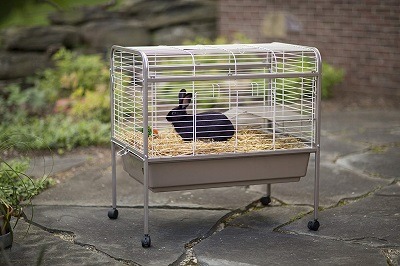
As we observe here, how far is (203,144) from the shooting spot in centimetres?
343

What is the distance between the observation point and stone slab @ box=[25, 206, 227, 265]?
3143 millimetres

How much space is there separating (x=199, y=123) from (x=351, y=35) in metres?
5.31

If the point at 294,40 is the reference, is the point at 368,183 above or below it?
below

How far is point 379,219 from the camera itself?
3.68 m

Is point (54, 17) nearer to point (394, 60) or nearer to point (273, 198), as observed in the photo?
point (394, 60)

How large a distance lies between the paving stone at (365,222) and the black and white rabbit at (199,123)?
2.29ft

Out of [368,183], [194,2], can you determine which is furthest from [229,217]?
[194,2]

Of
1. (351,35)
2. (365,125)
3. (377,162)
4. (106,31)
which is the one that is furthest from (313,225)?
(106,31)

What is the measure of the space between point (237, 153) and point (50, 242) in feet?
3.77

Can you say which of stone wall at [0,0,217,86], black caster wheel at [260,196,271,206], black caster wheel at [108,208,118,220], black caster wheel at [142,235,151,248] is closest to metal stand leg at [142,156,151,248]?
black caster wheel at [142,235,151,248]

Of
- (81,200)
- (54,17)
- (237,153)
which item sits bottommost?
(81,200)

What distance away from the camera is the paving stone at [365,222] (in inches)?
131

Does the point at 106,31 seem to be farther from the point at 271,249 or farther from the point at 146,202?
the point at 271,249

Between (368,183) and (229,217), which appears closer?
(229,217)
